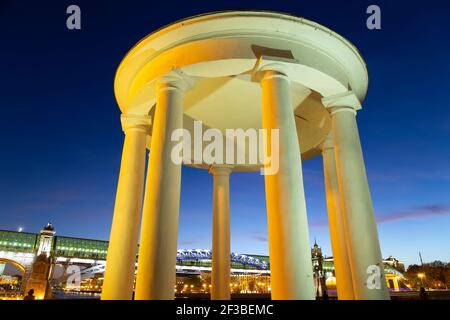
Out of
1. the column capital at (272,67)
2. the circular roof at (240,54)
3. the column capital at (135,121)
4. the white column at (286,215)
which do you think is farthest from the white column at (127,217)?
the white column at (286,215)

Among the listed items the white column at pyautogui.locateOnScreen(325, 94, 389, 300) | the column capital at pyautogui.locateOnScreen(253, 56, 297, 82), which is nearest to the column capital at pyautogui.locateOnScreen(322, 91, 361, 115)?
the white column at pyautogui.locateOnScreen(325, 94, 389, 300)

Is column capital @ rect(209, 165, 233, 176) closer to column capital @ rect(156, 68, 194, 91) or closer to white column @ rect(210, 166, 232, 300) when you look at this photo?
white column @ rect(210, 166, 232, 300)

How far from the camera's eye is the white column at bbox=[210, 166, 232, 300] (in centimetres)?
3866

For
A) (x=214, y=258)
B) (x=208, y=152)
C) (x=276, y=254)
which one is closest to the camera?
(x=276, y=254)

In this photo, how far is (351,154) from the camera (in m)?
26.4

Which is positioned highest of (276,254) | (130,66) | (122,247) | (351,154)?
(130,66)

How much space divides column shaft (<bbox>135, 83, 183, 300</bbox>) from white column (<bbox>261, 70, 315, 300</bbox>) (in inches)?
244

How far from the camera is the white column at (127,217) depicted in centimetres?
2589

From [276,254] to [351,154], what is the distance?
39.4ft

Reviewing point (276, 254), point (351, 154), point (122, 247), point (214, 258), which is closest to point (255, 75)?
point (351, 154)

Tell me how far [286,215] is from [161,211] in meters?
7.91

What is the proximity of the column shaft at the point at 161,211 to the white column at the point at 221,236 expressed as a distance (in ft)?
65.8
